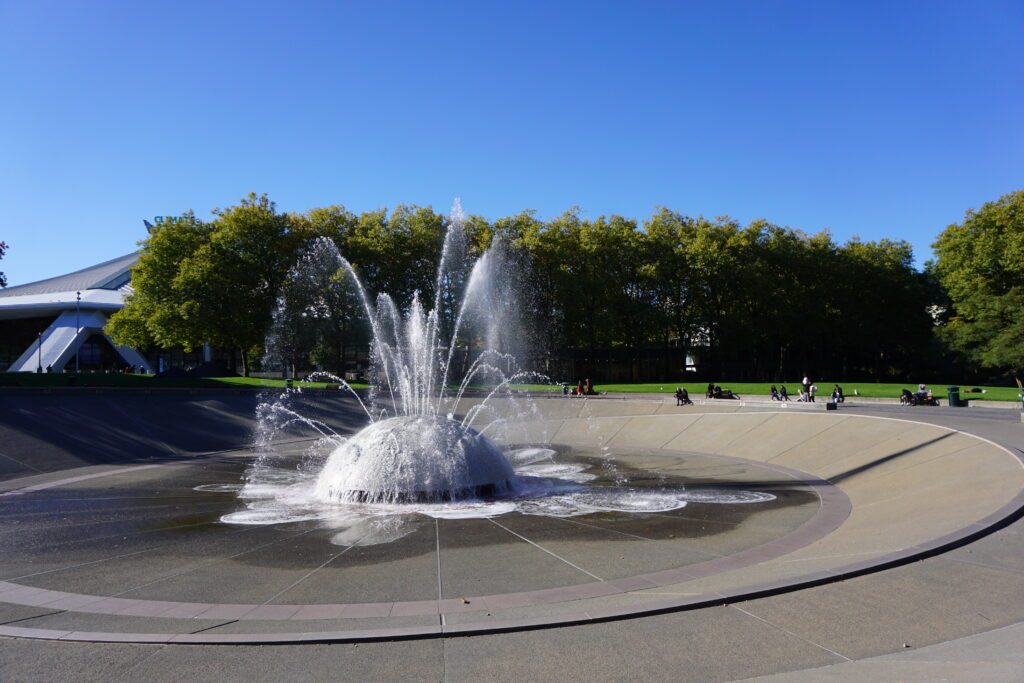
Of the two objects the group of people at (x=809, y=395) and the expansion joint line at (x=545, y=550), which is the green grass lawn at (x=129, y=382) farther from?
the expansion joint line at (x=545, y=550)

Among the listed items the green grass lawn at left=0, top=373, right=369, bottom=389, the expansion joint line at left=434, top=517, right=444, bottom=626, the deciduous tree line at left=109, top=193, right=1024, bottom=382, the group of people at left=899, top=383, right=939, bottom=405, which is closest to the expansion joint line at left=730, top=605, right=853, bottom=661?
the expansion joint line at left=434, top=517, right=444, bottom=626

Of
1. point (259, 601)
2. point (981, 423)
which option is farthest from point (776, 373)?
point (259, 601)

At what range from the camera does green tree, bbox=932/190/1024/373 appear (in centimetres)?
4486

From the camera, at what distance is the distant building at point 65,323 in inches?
2633

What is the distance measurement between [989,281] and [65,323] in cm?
8703

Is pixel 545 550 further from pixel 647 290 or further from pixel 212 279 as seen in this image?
pixel 647 290

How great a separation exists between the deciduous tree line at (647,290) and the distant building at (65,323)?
22.3 meters

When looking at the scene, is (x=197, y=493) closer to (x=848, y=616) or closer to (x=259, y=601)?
(x=259, y=601)

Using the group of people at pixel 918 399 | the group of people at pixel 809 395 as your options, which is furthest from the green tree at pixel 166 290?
the group of people at pixel 918 399

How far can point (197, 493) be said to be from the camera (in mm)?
14023

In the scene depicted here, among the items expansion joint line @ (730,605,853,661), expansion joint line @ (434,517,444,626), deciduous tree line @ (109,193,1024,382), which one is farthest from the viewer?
deciduous tree line @ (109,193,1024,382)

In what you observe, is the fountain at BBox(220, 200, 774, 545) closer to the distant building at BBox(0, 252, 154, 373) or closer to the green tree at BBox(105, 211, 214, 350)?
the green tree at BBox(105, 211, 214, 350)

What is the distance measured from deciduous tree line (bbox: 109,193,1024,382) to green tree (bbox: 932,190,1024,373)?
0.45 feet

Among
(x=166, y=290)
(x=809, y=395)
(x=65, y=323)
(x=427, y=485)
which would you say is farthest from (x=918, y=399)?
(x=65, y=323)
